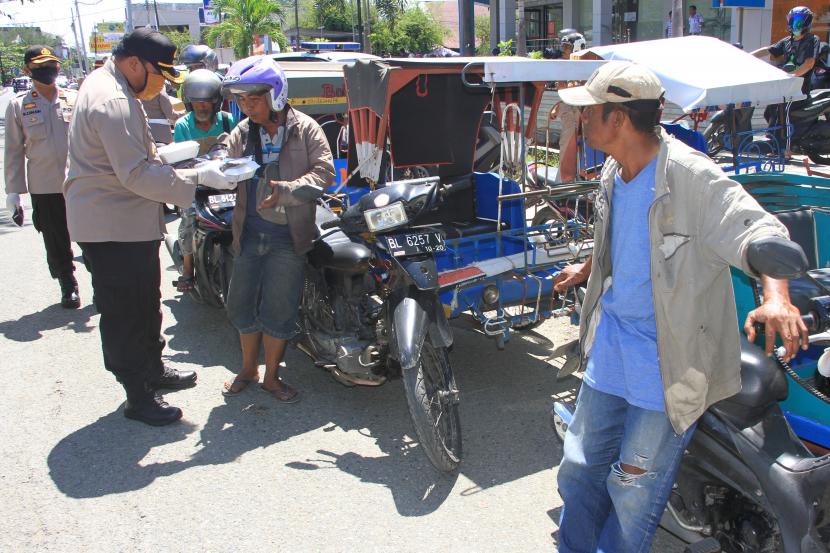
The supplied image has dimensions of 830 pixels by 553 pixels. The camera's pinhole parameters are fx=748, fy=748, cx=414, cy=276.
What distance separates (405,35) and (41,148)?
4210 cm

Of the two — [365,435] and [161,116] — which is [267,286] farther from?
[161,116]

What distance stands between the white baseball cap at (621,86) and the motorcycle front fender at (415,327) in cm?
153

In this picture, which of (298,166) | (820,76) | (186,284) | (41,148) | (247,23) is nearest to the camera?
(298,166)

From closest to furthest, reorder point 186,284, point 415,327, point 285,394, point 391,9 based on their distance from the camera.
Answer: point 415,327 → point 285,394 → point 186,284 → point 391,9

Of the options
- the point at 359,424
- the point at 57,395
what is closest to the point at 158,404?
the point at 57,395

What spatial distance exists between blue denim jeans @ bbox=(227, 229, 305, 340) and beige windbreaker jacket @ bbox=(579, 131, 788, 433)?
2.49m

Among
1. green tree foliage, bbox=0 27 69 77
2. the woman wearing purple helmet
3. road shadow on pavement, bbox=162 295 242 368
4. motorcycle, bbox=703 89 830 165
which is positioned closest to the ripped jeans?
the woman wearing purple helmet

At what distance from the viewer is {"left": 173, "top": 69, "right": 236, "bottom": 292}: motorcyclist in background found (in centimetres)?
570

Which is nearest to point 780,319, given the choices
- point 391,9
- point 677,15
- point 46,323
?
point 46,323

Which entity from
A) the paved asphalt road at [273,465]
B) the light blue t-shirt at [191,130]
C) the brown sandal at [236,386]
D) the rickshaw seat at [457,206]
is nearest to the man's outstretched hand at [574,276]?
the paved asphalt road at [273,465]

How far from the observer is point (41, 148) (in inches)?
240

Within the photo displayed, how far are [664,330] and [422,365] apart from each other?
1.59 metres

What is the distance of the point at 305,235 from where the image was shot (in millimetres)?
4125

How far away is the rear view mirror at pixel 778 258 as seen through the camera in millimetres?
1795
